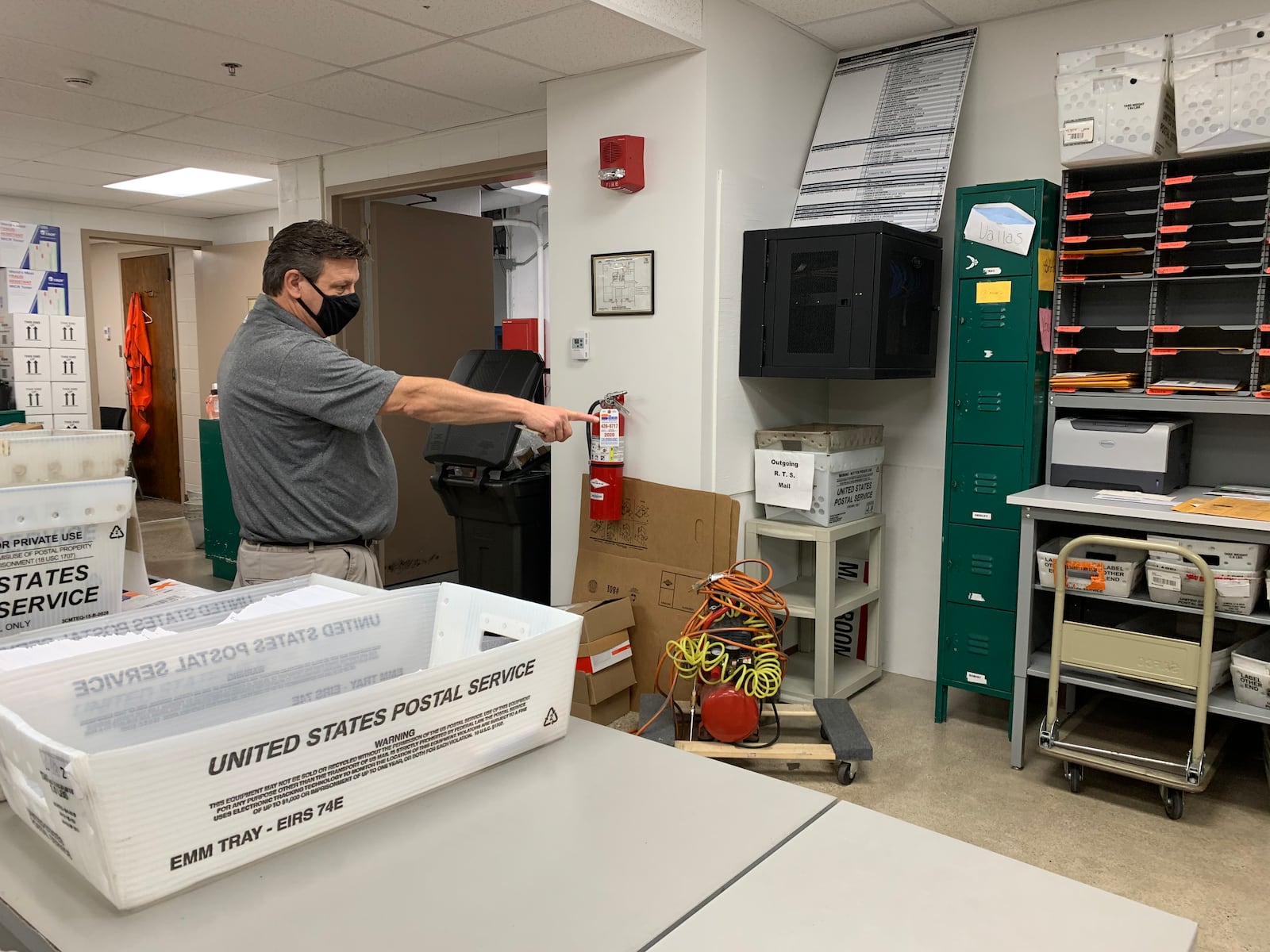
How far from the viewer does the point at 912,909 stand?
0.93 metres

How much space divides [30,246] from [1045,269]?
723cm

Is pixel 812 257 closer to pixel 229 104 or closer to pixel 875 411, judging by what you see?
pixel 875 411

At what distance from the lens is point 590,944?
0.86 metres

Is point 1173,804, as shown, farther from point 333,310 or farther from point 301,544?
point 333,310

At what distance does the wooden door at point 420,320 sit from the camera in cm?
557

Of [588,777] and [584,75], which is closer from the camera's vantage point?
[588,777]

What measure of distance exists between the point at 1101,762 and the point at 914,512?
57.6 inches

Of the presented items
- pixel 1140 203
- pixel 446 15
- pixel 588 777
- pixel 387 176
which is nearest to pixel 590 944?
pixel 588 777

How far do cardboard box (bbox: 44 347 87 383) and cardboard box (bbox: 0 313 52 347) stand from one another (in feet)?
0.39

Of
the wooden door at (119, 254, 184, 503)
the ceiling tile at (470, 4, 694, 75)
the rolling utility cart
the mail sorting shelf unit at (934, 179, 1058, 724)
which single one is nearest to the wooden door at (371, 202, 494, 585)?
the ceiling tile at (470, 4, 694, 75)

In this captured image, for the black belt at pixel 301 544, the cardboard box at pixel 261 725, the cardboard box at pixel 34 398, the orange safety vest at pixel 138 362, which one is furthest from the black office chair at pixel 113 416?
the cardboard box at pixel 261 725

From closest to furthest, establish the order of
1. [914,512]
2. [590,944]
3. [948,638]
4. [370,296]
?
[590,944] → [948,638] → [914,512] → [370,296]

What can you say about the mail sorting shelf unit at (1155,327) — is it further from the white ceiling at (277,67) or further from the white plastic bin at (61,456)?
the white plastic bin at (61,456)

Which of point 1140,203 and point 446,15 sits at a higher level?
point 446,15
